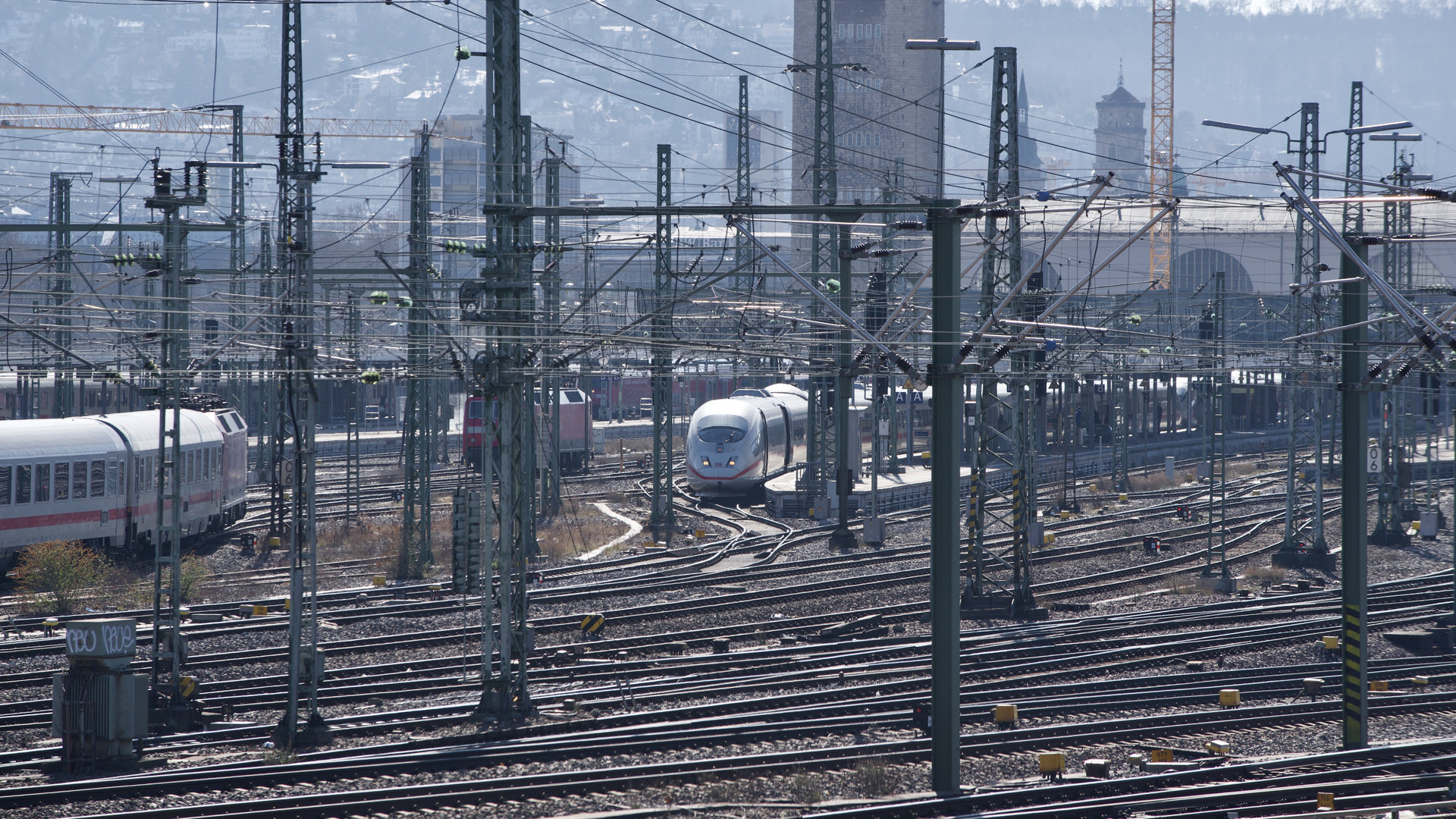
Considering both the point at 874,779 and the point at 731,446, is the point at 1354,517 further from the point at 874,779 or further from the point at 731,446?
the point at 731,446

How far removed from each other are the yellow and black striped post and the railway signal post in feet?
15.9

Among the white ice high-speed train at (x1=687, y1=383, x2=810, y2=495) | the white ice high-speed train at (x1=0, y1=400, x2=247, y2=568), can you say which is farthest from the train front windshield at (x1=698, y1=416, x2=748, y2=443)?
the white ice high-speed train at (x1=0, y1=400, x2=247, y2=568)

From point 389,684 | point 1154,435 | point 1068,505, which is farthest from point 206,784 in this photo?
point 1154,435

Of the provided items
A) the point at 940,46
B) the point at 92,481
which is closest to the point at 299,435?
the point at 92,481

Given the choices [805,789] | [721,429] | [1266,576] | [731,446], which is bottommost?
[805,789]

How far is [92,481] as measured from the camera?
26781mm

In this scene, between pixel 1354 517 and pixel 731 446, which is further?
pixel 731 446

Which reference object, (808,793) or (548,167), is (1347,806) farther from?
(548,167)

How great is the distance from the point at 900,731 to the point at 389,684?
702cm

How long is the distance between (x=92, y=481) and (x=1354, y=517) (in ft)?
77.1

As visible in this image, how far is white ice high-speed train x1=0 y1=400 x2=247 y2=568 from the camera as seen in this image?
2525 cm

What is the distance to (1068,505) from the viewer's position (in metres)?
39.7

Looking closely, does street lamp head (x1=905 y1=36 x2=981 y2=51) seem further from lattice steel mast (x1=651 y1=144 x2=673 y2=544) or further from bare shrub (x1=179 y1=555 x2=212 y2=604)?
bare shrub (x1=179 y1=555 x2=212 y2=604)

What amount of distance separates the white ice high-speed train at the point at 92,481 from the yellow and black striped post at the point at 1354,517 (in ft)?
64.0
